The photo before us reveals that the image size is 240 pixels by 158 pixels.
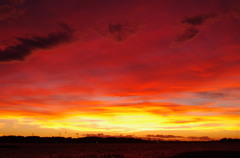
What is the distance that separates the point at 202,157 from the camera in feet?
228

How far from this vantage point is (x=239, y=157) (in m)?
65.6

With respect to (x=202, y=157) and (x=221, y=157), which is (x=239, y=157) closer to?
(x=221, y=157)

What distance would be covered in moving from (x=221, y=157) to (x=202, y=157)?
17.1 feet

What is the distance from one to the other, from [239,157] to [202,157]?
983 centimetres

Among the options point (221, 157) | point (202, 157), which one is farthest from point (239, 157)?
point (202, 157)

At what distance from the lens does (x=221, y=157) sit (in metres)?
67.0

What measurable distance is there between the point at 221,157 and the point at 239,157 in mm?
4655
